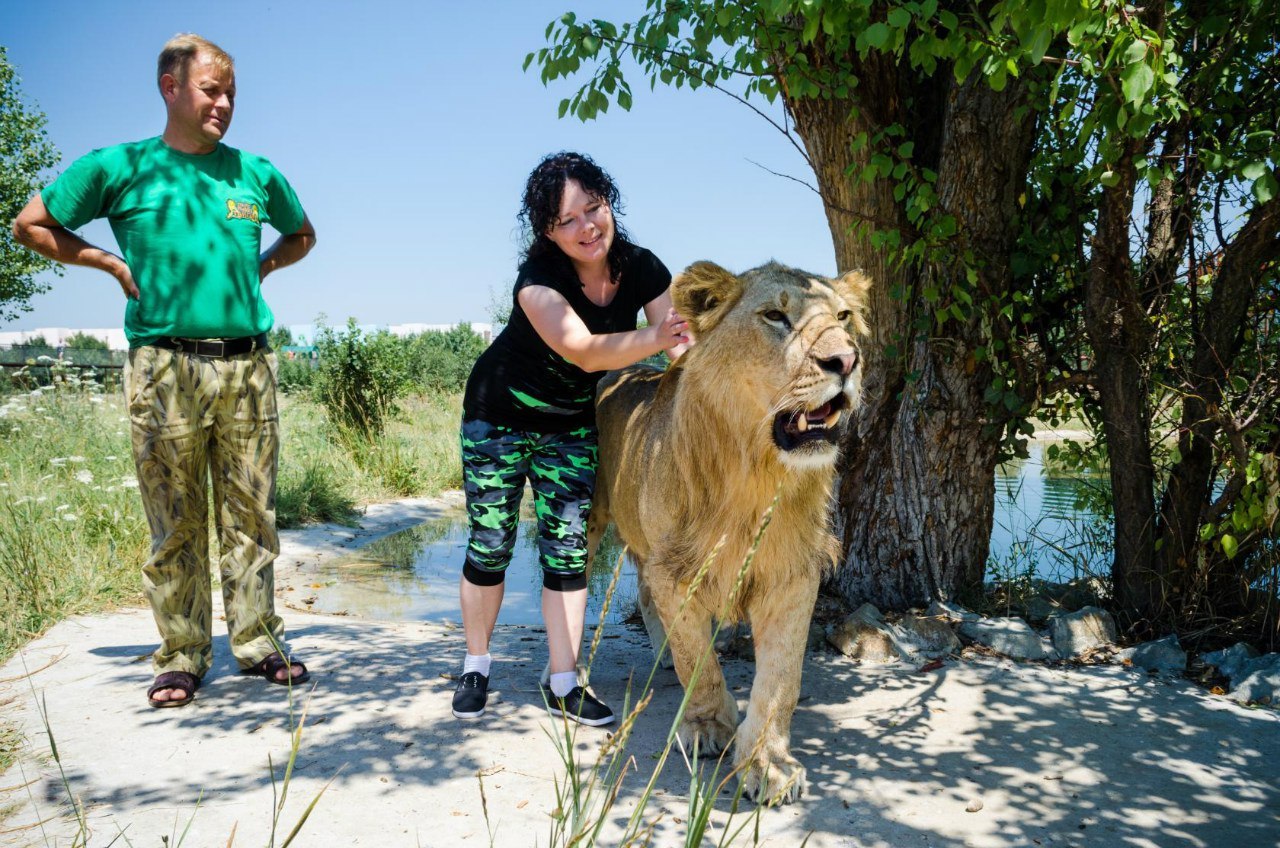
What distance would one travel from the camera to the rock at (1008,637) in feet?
15.9

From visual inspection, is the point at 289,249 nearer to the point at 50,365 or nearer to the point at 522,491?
the point at 522,491

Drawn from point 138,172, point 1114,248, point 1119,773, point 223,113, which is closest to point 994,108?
point 1114,248

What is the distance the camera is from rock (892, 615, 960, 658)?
4.82m

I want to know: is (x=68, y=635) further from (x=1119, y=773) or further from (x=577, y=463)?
(x=1119, y=773)

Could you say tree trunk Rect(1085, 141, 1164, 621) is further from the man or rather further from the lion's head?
the man

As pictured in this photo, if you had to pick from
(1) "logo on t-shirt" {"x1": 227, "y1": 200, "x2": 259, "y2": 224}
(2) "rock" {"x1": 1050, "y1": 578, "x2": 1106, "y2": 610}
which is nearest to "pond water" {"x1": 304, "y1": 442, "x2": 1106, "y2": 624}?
(2) "rock" {"x1": 1050, "y1": 578, "x2": 1106, "y2": 610}

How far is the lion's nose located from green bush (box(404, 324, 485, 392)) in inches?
546

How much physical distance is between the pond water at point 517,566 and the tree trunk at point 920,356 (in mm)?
551

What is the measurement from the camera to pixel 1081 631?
4.86 m

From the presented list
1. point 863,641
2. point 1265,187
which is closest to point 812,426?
point 1265,187

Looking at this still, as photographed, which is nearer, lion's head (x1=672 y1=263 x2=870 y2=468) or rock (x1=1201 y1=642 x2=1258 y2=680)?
lion's head (x1=672 y1=263 x2=870 y2=468)

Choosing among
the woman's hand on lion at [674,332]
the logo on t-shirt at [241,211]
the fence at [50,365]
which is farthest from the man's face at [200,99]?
the fence at [50,365]

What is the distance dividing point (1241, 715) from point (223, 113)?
517cm

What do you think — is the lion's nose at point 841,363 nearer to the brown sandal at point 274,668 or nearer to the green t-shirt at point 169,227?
the green t-shirt at point 169,227
